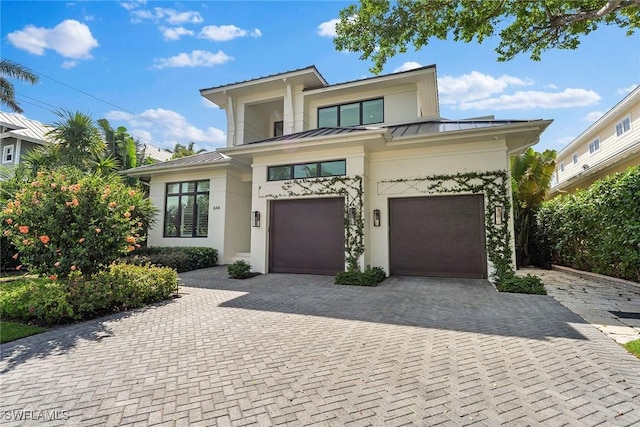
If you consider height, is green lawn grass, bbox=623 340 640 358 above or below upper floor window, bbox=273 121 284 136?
below

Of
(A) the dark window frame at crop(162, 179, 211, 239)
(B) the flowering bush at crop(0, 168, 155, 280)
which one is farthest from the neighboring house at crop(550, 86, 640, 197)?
(A) the dark window frame at crop(162, 179, 211, 239)

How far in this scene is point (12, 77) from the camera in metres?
17.1

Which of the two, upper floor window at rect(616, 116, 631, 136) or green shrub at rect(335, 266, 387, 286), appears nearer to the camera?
green shrub at rect(335, 266, 387, 286)

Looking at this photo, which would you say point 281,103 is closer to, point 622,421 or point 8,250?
point 8,250

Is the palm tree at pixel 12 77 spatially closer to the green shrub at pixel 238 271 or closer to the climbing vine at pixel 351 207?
the green shrub at pixel 238 271

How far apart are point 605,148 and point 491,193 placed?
15.3 m

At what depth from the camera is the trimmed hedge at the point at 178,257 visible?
1089cm

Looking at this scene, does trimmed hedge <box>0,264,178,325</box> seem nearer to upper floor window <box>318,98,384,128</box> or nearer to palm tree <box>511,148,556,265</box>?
upper floor window <box>318,98,384,128</box>

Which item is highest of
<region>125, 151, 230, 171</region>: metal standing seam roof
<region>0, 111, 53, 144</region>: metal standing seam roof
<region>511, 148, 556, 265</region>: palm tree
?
<region>0, 111, 53, 144</region>: metal standing seam roof

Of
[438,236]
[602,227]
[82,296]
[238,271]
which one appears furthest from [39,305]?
[602,227]

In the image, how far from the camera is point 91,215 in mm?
6371

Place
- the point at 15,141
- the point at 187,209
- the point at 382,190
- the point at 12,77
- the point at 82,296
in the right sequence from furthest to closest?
the point at 15,141
the point at 12,77
the point at 187,209
the point at 382,190
the point at 82,296

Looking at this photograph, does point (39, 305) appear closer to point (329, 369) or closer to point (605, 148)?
point (329, 369)

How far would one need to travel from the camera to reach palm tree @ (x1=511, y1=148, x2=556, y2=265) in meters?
12.3
